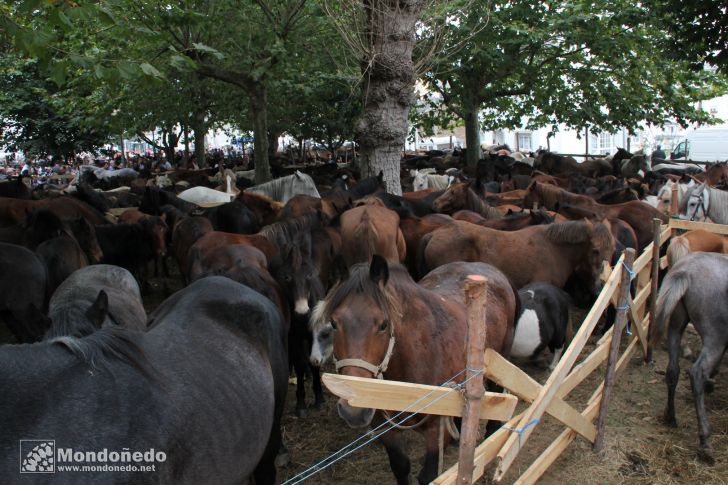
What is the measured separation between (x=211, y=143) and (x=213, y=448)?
252ft

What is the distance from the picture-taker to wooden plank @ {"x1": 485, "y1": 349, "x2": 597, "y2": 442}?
115 inches

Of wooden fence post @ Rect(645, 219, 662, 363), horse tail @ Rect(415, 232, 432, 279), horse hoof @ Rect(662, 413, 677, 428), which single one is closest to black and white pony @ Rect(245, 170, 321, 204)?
horse tail @ Rect(415, 232, 432, 279)

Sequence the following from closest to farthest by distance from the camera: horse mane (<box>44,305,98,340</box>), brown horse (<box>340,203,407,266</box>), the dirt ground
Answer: horse mane (<box>44,305,98,340</box>) → the dirt ground → brown horse (<box>340,203,407,266</box>)

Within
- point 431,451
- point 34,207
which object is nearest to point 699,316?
point 431,451

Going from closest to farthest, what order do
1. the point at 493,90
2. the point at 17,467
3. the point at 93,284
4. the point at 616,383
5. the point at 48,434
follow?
the point at 17,467, the point at 48,434, the point at 93,284, the point at 616,383, the point at 493,90

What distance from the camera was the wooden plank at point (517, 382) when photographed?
293cm

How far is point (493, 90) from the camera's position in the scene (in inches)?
716

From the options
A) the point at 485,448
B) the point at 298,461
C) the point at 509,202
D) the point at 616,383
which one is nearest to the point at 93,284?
the point at 298,461

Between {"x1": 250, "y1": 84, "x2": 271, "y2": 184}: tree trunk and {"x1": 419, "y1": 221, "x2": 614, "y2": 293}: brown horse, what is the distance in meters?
7.76

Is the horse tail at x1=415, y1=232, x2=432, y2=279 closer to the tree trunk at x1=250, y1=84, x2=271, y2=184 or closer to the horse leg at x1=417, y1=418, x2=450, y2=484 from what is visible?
the horse leg at x1=417, y1=418, x2=450, y2=484

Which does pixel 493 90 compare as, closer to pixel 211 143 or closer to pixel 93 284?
pixel 93 284

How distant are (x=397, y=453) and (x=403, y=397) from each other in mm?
1126

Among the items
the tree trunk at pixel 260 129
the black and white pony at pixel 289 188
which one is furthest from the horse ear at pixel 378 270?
the tree trunk at pixel 260 129

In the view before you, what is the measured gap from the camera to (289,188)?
12.7 m
